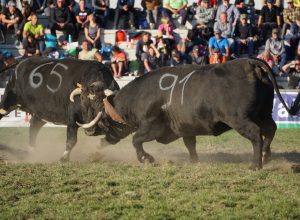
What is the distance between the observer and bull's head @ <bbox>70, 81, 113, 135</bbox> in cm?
1120

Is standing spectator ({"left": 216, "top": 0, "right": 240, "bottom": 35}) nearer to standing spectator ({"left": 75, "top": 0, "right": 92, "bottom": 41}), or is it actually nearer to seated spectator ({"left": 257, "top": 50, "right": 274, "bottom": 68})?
seated spectator ({"left": 257, "top": 50, "right": 274, "bottom": 68})

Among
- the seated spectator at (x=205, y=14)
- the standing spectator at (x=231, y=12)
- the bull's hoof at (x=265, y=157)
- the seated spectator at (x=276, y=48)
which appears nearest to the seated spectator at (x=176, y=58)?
the seated spectator at (x=205, y=14)

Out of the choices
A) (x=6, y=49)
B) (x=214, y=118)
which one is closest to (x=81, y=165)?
(x=214, y=118)

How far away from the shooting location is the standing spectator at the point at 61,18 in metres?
20.7

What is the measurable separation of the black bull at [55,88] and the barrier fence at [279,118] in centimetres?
510

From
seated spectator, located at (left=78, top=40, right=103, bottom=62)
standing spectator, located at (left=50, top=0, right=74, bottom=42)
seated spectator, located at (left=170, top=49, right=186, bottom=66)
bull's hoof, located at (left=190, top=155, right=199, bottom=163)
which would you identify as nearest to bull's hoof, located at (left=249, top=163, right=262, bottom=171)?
bull's hoof, located at (left=190, top=155, right=199, bottom=163)

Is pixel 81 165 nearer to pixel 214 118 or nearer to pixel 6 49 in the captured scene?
pixel 214 118

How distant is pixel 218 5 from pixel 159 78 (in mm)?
11379

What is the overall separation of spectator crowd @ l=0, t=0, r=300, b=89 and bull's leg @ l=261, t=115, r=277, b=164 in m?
9.23

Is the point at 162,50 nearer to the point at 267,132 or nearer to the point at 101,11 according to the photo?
the point at 101,11

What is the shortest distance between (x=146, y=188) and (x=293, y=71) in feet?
40.8

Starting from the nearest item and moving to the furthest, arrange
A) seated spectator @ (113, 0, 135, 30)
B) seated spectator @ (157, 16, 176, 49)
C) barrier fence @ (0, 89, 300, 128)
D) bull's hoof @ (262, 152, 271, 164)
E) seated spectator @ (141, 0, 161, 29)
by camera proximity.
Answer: bull's hoof @ (262, 152, 271, 164) < barrier fence @ (0, 89, 300, 128) < seated spectator @ (157, 16, 176, 49) < seated spectator @ (113, 0, 135, 30) < seated spectator @ (141, 0, 161, 29)

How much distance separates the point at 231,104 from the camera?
9711 mm

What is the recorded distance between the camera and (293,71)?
66.3ft
